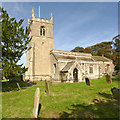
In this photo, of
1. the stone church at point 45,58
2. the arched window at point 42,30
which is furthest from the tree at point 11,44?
the arched window at point 42,30

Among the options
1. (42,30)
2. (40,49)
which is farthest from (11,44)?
(42,30)

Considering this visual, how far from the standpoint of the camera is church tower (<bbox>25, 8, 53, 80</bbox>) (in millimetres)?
24295

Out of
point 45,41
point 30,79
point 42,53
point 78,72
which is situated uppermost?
point 45,41

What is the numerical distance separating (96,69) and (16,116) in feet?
76.6

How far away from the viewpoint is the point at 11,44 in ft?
37.3

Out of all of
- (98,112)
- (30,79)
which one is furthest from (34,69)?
(98,112)

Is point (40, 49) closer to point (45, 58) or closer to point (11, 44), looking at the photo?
point (45, 58)

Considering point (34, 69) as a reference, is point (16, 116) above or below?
below

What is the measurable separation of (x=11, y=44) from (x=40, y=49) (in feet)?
46.8

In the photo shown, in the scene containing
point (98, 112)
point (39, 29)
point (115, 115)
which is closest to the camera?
point (115, 115)

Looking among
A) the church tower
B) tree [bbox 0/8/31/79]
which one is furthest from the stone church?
tree [bbox 0/8/31/79]

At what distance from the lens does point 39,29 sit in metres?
26.2

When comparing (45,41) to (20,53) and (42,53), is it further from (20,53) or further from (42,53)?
(20,53)

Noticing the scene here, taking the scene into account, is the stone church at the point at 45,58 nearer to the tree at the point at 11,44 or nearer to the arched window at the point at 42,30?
the arched window at the point at 42,30
